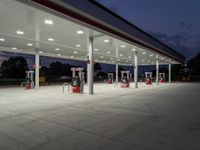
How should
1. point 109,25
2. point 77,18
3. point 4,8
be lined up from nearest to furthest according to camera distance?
1. point 4,8
2. point 77,18
3. point 109,25

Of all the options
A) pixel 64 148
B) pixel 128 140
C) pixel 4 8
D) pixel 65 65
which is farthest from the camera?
pixel 65 65

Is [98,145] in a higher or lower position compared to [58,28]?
lower

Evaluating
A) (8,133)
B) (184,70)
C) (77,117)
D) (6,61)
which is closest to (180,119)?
(77,117)

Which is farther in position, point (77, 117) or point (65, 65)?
point (65, 65)

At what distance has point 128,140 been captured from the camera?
4.02m

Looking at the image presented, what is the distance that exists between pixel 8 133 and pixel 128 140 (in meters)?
2.73

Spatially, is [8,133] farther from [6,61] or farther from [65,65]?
[65,65]

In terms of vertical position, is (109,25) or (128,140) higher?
(109,25)

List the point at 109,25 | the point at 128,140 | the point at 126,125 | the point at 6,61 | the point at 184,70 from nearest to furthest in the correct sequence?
the point at 128,140, the point at 126,125, the point at 109,25, the point at 6,61, the point at 184,70

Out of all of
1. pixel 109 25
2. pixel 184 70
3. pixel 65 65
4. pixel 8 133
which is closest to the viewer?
pixel 8 133

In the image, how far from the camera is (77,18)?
8367 millimetres

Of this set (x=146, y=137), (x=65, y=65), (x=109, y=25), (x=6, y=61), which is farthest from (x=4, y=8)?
(x=65, y=65)

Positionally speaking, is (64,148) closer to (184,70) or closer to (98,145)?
(98,145)

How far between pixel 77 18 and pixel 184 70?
50.5m
